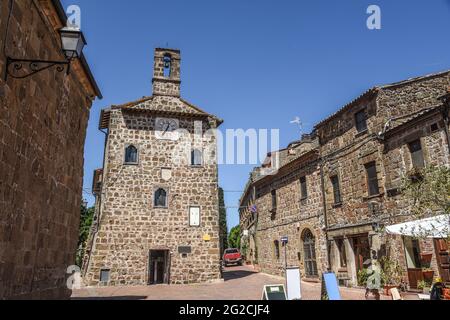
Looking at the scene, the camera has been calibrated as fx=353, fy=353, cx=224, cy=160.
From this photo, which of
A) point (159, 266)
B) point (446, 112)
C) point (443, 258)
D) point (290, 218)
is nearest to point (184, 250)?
point (159, 266)

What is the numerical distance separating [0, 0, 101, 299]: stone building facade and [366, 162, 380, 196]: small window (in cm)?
1087

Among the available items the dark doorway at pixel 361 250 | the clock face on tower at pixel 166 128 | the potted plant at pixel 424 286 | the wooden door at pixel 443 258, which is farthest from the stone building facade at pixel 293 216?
the clock face on tower at pixel 166 128

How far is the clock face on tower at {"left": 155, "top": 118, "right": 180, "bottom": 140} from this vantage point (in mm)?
18720

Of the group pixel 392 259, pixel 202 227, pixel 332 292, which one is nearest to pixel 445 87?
pixel 392 259

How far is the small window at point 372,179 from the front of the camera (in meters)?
13.8

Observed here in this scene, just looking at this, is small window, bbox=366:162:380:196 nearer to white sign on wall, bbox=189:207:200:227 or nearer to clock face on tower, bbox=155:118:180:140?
white sign on wall, bbox=189:207:200:227

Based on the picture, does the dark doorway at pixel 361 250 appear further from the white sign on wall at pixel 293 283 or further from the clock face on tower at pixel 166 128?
the clock face on tower at pixel 166 128

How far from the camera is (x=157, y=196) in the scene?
17.9 metres

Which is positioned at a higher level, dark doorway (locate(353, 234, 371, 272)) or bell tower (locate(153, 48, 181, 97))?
bell tower (locate(153, 48, 181, 97))

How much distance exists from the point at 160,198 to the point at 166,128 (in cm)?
376

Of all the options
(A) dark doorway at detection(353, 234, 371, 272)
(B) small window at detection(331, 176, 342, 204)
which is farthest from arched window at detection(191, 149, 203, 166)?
(A) dark doorway at detection(353, 234, 371, 272)

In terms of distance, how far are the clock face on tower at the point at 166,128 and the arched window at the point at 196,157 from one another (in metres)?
1.29
